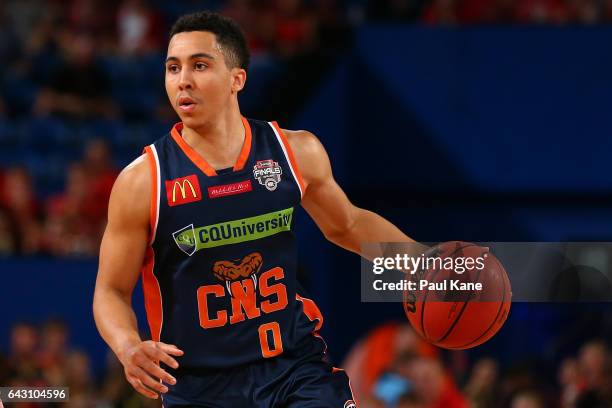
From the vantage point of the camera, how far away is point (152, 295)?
457 cm

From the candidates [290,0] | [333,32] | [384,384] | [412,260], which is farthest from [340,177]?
[412,260]

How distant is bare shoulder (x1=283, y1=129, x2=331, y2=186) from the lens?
477 cm

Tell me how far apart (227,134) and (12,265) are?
5.06m

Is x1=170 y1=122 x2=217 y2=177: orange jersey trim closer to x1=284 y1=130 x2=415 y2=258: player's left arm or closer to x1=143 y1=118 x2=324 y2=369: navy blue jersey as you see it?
x1=143 y1=118 x2=324 y2=369: navy blue jersey

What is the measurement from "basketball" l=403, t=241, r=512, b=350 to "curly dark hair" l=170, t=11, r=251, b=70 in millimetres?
1204

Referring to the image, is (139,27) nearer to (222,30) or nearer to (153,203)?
(222,30)

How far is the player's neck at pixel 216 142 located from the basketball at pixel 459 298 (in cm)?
99

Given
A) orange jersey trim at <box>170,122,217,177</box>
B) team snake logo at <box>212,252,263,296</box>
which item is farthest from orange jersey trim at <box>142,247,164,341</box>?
orange jersey trim at <box>170,122,217,177</box>

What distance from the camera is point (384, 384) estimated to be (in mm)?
8086

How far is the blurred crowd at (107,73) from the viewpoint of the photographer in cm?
995

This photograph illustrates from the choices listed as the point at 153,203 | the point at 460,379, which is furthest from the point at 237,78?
the point at 460,379

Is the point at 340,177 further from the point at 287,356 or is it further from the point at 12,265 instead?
the point at 287,356

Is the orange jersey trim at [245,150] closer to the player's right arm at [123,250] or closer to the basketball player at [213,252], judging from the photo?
the basketball player at [213,252]

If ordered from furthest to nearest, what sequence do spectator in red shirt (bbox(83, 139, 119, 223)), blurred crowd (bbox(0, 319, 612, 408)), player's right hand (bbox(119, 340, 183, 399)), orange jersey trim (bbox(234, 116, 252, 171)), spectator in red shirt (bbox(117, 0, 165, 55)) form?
spectator in red shirt (bbox(117, 0, 165, 55)), spectator in red shirt (bbox(83, 139, 119, 223)), blurred crowd (bbox(0, 319, 612, 408)), orange jersey trim (bbox(234, 116, 252, 171)), player's right hand (bbox(119, 340, 183, 399))
